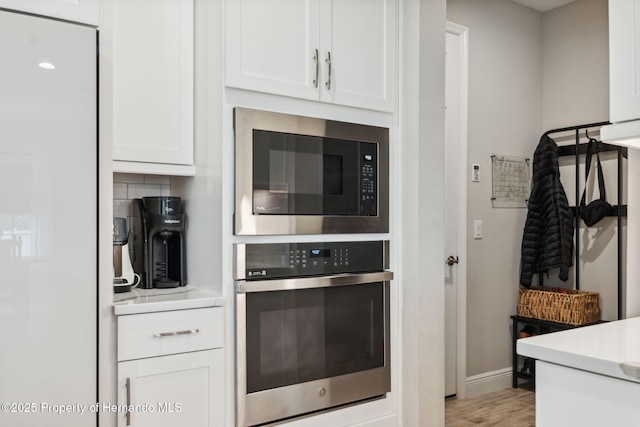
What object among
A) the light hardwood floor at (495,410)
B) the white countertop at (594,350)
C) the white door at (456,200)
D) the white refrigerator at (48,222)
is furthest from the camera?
the white door at (456,200)

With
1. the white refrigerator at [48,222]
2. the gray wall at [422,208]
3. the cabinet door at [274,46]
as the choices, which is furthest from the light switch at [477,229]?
the white refrigerator at [48,222]

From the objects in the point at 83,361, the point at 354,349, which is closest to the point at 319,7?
the point at 354,349

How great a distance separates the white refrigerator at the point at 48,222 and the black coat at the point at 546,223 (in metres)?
2.95

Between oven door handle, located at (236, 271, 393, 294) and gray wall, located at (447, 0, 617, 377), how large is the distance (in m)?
1.47

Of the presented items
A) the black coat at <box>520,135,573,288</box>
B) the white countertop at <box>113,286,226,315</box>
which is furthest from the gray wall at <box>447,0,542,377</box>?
the white countertop at <box>113,286,226,315</box>

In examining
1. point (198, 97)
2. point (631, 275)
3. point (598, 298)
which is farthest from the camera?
point (598, 298)

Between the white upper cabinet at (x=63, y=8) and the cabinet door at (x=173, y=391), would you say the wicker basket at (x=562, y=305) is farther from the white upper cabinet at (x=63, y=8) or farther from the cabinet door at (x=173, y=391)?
the white upper cabinet at (x=63, y=8)

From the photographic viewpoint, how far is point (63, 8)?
1.72 m

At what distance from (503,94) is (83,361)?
319cm

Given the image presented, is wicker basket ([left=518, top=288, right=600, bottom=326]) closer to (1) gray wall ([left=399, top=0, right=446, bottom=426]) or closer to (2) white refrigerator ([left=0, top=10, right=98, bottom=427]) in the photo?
(1) gray wall ([left=399, top=0, right=446, bottom=426])

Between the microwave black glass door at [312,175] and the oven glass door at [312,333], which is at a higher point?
the microwave black glass door at [312,175]

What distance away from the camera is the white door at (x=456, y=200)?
350 centimetres

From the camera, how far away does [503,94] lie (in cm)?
376

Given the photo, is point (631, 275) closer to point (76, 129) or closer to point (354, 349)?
point (354, 349)
